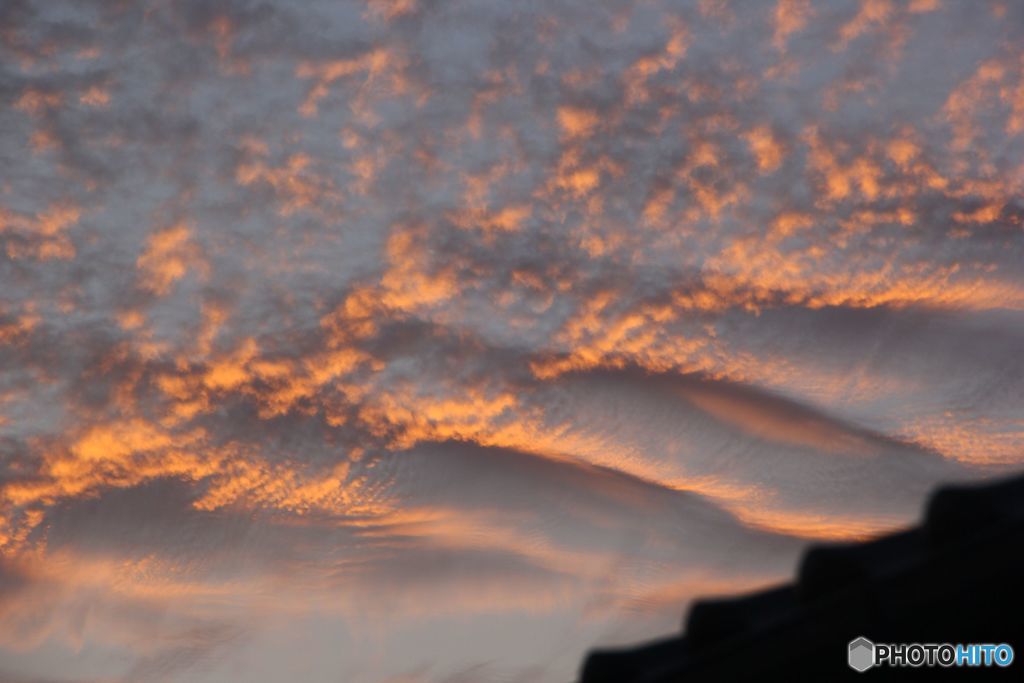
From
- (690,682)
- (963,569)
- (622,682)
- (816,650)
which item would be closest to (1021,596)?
(963,569)

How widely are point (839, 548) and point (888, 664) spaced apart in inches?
44.8

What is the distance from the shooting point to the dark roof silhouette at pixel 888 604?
8.68 m

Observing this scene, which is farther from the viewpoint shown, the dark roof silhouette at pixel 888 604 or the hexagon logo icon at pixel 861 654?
the hexagon logo icon at pixel 861 654

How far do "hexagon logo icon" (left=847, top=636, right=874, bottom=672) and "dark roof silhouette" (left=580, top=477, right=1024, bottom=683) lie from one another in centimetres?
7

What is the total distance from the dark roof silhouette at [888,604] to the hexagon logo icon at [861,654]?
0.07 meters

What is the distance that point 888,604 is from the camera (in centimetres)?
891

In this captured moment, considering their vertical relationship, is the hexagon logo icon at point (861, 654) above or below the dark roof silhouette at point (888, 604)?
below

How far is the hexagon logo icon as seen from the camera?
9.07m

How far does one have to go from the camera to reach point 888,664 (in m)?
9.10

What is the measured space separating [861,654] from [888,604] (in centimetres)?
61

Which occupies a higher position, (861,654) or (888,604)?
(888,604)

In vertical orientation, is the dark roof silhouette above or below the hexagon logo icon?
above

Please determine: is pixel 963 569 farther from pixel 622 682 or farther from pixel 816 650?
pixel 622 682

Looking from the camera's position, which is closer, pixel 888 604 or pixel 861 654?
pixel 888 604
